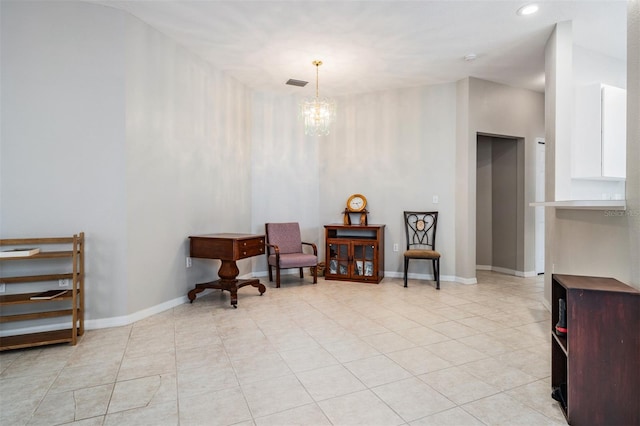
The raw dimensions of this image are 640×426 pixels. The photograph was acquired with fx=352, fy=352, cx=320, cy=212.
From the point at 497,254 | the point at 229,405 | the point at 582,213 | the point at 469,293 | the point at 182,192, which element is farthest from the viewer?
the point at 497,254

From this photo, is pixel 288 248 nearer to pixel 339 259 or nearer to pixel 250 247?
pixel 339 259

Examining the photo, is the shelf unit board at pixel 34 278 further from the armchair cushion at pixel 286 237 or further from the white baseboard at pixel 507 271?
the white baseboard at pixel 507 271

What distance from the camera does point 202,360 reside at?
246 centimetres

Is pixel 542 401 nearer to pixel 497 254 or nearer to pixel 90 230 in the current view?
pixel 90 230

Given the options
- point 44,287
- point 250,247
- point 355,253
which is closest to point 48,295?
point 44,287

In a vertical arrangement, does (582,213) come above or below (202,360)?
above

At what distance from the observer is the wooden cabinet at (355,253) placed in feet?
16.3

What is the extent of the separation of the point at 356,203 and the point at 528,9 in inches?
124

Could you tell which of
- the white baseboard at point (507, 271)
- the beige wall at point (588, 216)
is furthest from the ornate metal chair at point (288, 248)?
the white baseboard at point (507, 271)

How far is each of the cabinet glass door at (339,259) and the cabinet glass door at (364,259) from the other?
12 centimetres

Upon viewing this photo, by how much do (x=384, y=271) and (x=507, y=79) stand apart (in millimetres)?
3274

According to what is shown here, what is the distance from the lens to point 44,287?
2.95 meters

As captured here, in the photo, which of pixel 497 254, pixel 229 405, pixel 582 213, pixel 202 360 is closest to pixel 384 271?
pixel 497 254

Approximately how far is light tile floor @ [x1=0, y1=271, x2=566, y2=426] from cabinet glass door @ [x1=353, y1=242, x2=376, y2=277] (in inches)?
47.7
